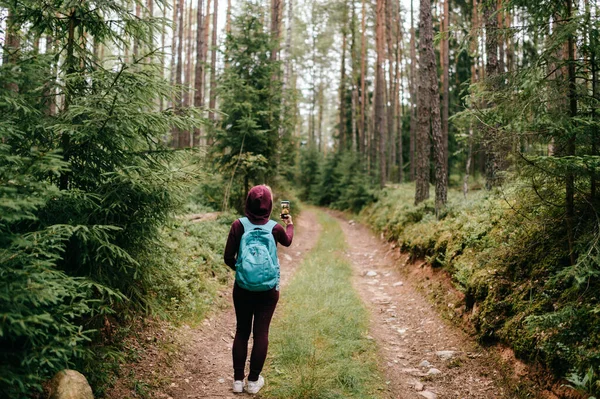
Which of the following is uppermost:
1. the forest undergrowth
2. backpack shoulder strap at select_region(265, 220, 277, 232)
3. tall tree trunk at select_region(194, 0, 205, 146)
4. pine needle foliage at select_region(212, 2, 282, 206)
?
tall tree trunk at select_region(194, 0, 205, 146)

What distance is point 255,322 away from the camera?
4.20m

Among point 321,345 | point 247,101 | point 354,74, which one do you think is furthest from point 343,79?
point 321,345

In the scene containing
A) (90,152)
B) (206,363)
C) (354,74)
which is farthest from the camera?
(354,74)

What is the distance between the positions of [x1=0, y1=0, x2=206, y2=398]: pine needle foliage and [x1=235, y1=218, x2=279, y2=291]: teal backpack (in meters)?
0.96

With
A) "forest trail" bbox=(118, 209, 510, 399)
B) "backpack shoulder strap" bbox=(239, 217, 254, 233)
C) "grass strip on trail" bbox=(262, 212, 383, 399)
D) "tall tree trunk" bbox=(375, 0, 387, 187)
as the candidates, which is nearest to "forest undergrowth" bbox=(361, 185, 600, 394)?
"forest trail" bbox=(118, 209, 510, 399)

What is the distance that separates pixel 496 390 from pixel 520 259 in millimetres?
1808

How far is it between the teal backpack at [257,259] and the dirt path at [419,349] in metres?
2.07

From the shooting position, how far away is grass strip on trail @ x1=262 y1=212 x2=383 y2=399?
4270 millimetres

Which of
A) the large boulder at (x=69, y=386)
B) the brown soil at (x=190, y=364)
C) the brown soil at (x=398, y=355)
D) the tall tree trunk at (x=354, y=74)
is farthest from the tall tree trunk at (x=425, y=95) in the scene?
the tall tree trunk at (x=354, y=74)

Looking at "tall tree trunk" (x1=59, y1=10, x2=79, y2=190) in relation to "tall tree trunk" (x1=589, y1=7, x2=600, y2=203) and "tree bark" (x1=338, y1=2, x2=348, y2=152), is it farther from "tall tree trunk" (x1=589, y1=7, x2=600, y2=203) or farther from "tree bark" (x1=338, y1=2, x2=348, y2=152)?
"tree bark" (x1=338, y1=2, x2=348, y2=152)

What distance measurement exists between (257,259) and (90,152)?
2143mm

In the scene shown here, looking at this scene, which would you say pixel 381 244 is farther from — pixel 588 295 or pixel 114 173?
pixel 114 173

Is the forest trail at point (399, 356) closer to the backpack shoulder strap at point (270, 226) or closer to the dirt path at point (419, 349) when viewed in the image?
the dirt path at point (419, 349)

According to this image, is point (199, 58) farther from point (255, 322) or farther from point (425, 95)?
point (255, 322)
